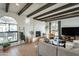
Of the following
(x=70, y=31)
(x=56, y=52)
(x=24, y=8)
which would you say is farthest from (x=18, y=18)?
(x=70, y=31)

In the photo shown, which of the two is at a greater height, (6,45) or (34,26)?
(34,26)

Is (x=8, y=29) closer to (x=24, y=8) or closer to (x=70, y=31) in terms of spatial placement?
(x=24, y=8)

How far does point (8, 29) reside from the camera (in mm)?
2879

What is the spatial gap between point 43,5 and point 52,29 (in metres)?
0.75

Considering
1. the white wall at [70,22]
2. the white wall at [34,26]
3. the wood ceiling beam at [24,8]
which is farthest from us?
the white wall at [34,26]

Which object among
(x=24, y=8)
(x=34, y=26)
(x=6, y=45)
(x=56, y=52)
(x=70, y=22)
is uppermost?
(x=24, y=8)

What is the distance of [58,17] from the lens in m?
2.93

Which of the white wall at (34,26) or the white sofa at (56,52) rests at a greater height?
the white wall at (34,26)

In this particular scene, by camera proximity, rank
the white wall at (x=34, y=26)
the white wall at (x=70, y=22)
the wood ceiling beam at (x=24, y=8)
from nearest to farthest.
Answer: the wood ceiling beam at (x=24, y=8)
the white wall at (x=70, y=22)
the white wall at (x=34, y=26)

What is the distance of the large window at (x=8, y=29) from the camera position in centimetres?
279

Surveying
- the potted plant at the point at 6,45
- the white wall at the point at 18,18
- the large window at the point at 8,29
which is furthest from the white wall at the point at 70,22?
the potted plant at the point at 6,45

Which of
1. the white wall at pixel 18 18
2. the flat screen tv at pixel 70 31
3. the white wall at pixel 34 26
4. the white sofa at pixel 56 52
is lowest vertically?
the white sofa at pixel 56 52

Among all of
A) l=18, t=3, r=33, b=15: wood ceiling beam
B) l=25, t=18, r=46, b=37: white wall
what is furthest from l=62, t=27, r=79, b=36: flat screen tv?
l=18, t=3, r=33, b=15: wood ceiling beam

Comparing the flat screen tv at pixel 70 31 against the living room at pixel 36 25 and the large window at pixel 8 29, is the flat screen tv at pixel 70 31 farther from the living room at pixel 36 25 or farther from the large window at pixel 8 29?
the large window at pixel 8 29
